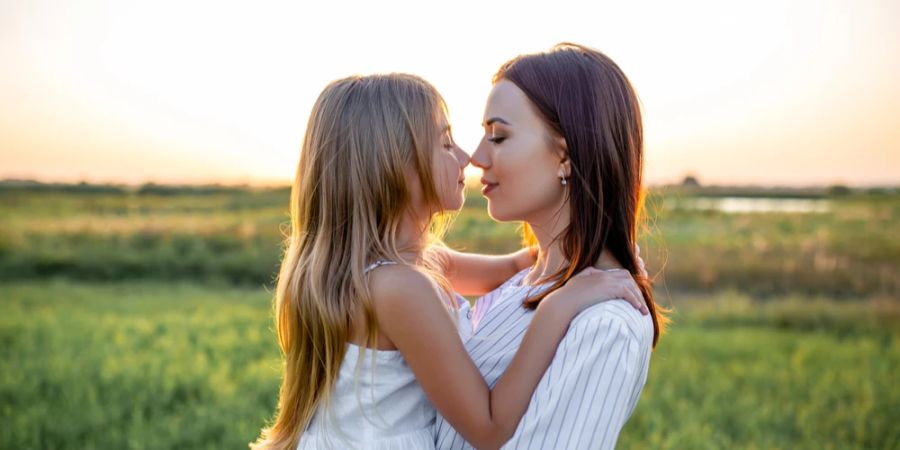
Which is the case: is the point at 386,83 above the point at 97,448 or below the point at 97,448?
above

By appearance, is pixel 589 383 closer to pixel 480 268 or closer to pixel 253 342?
pixel 480 268

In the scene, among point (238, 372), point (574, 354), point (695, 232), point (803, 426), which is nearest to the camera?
point (574, 354)

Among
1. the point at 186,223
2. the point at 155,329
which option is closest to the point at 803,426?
the point at 155,329

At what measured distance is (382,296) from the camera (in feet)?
8.60

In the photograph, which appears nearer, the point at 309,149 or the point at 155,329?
the point at 309,149

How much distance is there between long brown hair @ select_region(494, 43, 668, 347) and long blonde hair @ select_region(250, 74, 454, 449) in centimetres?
39

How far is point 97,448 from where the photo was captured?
21.9ft

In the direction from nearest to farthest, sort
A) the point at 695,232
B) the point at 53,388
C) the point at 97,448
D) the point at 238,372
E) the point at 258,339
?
the point at 97,448, the point at 53,388, the point at 238,372, the point at 258,339, the point at 695,232

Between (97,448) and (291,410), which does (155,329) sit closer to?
(97,448)

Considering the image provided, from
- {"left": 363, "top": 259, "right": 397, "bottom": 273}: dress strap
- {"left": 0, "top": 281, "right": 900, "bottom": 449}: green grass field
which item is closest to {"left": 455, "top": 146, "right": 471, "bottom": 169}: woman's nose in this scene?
{"left": 363, "top": 259, "right": 397, "bottom": 273}: dress strap

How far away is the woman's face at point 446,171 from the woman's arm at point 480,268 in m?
0.84

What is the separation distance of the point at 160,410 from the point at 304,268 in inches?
212

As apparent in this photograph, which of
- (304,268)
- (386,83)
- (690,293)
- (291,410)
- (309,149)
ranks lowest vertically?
(690,293)

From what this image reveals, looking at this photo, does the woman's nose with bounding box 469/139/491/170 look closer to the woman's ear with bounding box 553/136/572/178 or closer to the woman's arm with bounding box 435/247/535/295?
the woman's ear with bounding box 553/136/572/178
